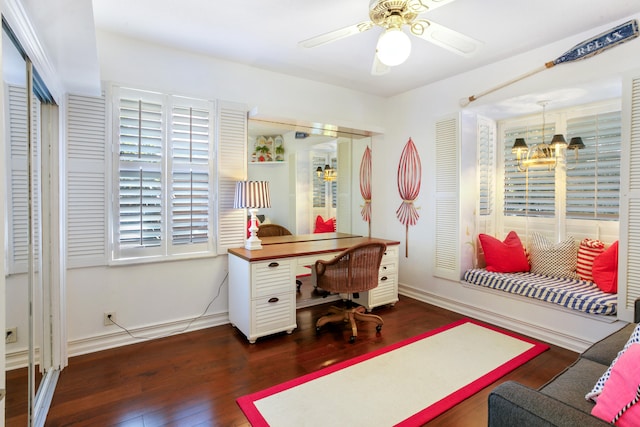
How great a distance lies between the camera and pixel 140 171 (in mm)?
2695

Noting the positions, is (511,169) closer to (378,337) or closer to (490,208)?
(490,208)

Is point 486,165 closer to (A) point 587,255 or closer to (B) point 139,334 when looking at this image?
(A) point 587,255

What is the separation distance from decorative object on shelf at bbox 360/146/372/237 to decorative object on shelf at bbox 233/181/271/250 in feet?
5.15

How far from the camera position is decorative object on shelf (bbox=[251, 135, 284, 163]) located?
130 inches

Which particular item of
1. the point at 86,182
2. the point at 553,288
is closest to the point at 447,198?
the point at 553,288

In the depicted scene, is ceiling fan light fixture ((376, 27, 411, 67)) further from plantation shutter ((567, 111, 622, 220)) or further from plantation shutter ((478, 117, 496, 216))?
plantation shutter ((567, 111, 622, 220))

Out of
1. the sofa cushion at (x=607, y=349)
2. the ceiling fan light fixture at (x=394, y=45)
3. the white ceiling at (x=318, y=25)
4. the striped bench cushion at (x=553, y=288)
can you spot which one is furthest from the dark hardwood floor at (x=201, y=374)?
the white ceiling at (x=318, y=25)

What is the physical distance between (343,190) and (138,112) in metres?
2.33

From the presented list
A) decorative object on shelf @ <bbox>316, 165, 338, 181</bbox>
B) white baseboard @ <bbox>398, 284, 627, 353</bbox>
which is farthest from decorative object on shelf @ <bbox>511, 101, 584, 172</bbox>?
decorative object on shelf @ <bbox>316, 165, 338, 181</bbox>

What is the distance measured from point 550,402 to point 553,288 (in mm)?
2167

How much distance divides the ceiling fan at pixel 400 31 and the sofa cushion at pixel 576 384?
5.61 feet

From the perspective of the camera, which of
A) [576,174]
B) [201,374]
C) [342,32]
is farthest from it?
[576,174]

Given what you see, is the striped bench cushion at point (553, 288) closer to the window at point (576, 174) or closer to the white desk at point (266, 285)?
the window at point (576, 174)

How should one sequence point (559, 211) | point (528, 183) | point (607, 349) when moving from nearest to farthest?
point (607, 349) < point (559, 211) < point (528, 183)
